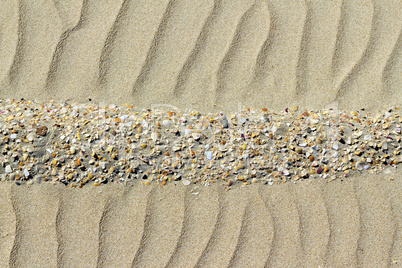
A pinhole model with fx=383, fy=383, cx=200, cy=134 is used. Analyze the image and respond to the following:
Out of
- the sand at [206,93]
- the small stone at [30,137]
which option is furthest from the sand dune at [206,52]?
the small stone at [30,137]

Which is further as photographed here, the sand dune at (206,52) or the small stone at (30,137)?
the sand dune at (206,52)

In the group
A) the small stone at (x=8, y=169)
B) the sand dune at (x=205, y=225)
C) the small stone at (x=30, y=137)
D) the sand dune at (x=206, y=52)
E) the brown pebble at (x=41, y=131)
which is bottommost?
the sand dune at (x=205, y=225)

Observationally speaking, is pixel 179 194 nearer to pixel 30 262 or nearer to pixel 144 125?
pixel 144 125

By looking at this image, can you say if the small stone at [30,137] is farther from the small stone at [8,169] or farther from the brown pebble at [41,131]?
the small stone at [8,169]

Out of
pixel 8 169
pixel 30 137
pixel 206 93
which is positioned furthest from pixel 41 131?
pixel 206 93

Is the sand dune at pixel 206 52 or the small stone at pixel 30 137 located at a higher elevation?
the sand dune at pixel 206 52

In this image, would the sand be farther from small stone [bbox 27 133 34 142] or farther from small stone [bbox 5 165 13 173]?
small stone [bbox 27 133 34 142]

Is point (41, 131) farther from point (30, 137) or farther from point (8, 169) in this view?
point (8, 169)

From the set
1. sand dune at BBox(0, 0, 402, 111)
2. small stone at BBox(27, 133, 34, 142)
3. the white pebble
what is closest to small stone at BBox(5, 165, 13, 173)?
the white pebble
